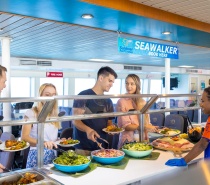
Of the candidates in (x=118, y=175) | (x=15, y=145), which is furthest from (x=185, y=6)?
(x=15, y=145)

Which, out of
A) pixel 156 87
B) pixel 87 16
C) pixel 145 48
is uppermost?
pixel 87 16

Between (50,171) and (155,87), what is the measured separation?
1332 cm

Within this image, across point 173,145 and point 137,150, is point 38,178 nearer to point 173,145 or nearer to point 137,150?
point 137,150

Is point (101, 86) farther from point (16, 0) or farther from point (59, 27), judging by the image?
point (59, 27)

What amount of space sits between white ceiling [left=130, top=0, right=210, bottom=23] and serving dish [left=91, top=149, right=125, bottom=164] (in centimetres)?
185

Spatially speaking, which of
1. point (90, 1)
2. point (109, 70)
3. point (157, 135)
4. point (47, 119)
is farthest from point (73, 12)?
point (157, 135)

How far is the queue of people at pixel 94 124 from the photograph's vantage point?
2002 millimetres

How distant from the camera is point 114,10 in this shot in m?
2.88

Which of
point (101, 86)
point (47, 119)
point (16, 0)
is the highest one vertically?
point (16, 0)

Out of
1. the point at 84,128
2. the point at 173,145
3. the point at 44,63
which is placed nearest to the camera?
the point at 84,128

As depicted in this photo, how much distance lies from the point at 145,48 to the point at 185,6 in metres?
1.10

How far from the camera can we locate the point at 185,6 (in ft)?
10.0

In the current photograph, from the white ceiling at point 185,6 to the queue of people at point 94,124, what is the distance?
966 mm

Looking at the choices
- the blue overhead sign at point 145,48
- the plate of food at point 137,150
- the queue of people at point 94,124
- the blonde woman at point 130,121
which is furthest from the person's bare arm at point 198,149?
the blue overhead sign at point 145,48
